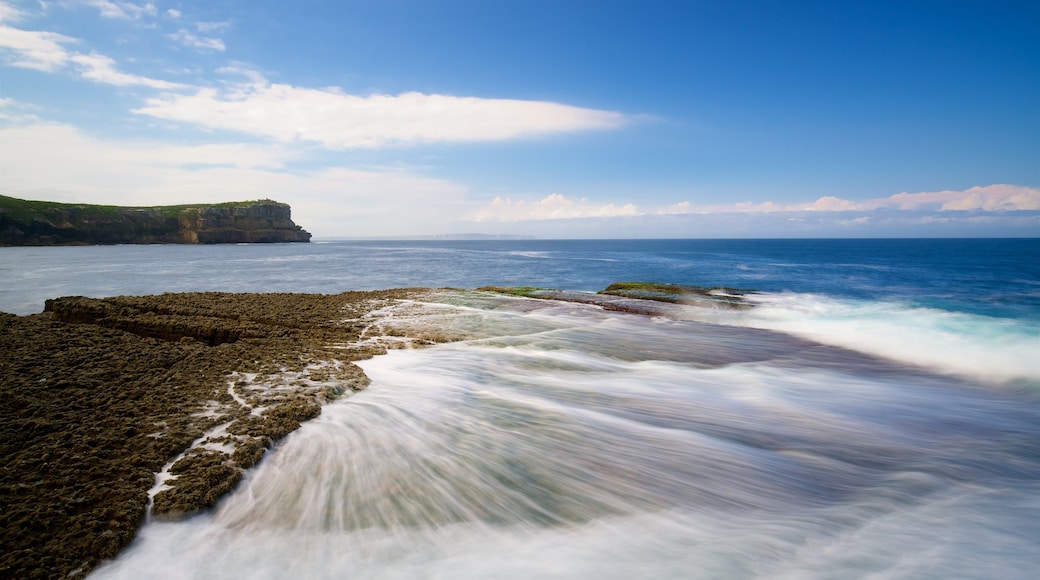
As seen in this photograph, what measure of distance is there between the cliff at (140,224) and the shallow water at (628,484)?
137196 mm

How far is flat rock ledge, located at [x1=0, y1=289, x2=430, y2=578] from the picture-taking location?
13.7 ft

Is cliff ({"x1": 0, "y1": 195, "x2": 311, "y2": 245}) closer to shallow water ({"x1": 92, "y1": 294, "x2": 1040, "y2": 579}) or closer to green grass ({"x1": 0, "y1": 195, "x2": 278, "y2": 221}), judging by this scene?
green grass ({"x1": 0, "y1": 195, "x2": 278, "y2": 221})

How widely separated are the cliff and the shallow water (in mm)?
137196

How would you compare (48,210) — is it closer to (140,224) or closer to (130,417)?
(140,224)

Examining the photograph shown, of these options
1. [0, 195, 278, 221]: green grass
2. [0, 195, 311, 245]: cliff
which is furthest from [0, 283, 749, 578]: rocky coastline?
[0, 195, 278, 221]: green grass

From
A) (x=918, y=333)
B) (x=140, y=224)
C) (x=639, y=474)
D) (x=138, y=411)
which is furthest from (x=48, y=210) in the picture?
(x=918, y=333)

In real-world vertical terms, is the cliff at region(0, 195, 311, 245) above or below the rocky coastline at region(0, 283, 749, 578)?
above

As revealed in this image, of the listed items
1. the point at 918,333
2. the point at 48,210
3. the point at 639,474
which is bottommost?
the point at 639,474

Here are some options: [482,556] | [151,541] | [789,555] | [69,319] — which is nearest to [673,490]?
[789,555]

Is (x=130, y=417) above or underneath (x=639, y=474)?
above

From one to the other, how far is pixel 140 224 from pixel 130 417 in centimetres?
14335

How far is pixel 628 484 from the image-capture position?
5.75 m

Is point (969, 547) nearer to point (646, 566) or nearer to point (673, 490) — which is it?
point (673, 490)

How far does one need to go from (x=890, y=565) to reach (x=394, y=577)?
458cm
